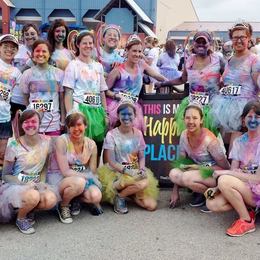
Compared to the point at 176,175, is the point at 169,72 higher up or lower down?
higher up

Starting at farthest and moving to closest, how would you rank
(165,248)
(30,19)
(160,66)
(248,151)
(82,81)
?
(30,19) < (160,66) < (82,81) < (248,151) < (165,248)

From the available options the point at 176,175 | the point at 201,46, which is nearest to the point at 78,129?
the point at 176,175

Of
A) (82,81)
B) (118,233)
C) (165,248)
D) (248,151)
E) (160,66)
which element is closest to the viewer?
(165,248)

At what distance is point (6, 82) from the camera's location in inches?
166

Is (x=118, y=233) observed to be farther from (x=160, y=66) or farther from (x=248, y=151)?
(x=160, y=66)

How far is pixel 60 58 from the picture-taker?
178 inches

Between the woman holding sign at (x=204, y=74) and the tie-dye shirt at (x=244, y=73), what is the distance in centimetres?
17

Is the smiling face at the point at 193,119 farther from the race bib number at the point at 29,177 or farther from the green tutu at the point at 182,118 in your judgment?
the race bib number at the point at 29,177

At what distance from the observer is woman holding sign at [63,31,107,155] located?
419cm

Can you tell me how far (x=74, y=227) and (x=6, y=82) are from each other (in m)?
1.61

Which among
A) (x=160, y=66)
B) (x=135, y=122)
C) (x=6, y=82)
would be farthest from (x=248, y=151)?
(x=160, y=66)

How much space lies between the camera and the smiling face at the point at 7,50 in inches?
166

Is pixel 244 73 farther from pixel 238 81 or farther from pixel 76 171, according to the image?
pixel 76 171

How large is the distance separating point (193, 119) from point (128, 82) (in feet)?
2.80
